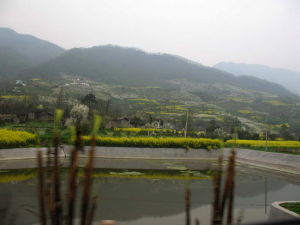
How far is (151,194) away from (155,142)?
1023cm

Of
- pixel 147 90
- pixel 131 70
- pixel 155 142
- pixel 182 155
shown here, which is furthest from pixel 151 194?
A: pixel 131 70

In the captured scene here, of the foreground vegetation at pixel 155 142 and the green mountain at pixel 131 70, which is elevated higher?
the green mountain at pixel 131 70

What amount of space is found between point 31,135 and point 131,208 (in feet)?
36.4

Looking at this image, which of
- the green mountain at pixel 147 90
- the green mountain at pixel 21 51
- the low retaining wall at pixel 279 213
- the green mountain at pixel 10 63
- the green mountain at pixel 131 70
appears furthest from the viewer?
the green mountain at pixel 21 51

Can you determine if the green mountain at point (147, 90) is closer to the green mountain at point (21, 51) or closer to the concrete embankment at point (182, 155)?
the green mountain at point (21, 51)

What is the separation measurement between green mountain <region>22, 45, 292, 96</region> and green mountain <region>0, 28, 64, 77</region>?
456 inches

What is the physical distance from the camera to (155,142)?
1991 centimetres

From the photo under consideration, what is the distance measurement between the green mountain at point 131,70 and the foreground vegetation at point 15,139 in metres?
59.1

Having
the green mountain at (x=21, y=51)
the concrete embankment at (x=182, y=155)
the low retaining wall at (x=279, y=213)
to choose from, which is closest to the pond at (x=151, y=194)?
the low retaining wall at (x=279, y=213)

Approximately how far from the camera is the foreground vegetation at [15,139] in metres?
15.4

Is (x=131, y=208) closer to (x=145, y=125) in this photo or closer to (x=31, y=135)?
(x=31, y=135)

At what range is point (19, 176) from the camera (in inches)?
445

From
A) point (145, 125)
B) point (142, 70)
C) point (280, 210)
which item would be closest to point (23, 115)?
point (145, 125)

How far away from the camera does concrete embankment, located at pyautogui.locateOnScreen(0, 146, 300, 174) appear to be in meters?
16.1
